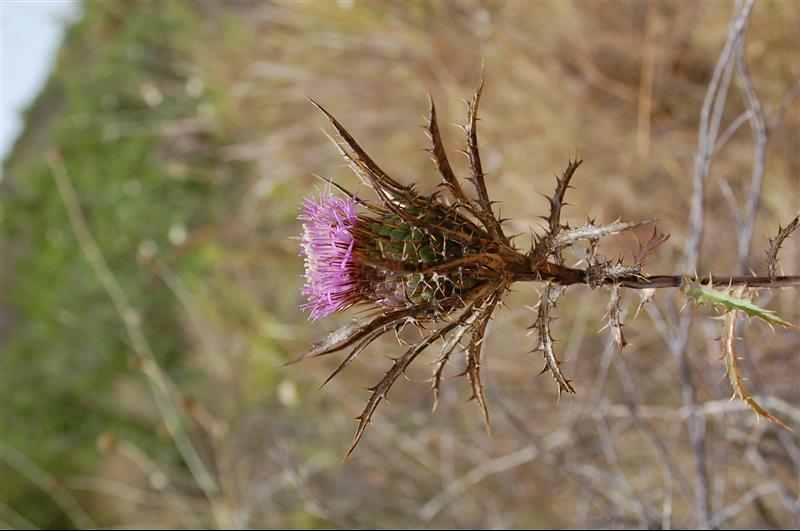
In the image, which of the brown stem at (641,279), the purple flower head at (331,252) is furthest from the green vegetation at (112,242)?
the brown stem at (641,279)

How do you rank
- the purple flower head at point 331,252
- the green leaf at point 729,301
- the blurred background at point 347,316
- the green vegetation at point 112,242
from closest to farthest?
the green leaf at point 729,301
the purple flower head at point 331,252
the blurred background at point 347,316
the green vegetation at point 112,242

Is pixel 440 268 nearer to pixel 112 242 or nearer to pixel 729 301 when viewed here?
pixel 729 301

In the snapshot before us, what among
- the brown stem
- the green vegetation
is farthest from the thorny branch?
the green vegetation

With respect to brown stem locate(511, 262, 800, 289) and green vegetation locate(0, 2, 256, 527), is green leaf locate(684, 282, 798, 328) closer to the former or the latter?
brown stem locate(511, 262, 800, 289)

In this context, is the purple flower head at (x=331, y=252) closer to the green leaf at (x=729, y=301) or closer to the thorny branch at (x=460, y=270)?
the thorny branch at (x=460, y=270)

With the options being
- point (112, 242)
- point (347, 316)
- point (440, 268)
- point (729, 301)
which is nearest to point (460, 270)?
point (440, 268)

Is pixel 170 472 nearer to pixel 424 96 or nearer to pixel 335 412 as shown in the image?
pixel 335 412
